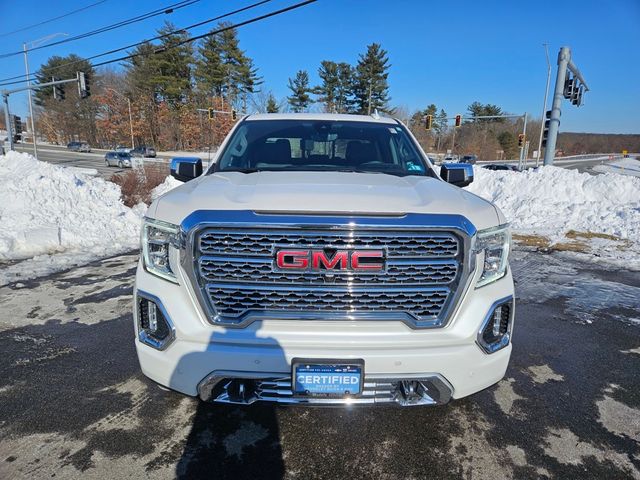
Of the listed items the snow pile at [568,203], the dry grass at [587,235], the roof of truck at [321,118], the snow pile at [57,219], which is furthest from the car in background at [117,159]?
the roof of truck at [321,118]

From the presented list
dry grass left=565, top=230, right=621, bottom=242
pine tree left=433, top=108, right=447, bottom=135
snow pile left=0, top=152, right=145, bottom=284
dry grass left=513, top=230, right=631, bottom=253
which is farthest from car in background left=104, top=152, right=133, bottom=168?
pine tree left=433, top=108, right=447, bottom=135

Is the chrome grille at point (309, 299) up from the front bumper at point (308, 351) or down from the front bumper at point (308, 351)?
up

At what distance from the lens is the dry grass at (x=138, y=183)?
35.8 feet

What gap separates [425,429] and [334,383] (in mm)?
945

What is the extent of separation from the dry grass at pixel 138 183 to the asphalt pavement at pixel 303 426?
7.41 metres

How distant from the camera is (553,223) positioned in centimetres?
1019

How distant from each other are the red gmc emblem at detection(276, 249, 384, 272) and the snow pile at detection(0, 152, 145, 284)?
5.42 meters

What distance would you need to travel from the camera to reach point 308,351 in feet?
6.75

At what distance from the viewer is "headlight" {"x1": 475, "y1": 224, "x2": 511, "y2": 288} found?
224 centimetres

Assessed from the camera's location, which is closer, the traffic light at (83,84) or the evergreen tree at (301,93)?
the traffic light at (83,84)

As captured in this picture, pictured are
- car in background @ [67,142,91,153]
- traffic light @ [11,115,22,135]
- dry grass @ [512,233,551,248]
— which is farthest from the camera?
car in background @ [67,142,91,153]

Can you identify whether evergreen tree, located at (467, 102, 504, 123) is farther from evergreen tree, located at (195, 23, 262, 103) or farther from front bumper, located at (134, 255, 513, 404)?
front bumper, located at (134, 255, 513, 404)

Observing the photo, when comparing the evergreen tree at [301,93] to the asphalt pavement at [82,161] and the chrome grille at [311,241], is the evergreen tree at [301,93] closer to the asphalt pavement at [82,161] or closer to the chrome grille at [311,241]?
the asphalt pavement at [82,161]

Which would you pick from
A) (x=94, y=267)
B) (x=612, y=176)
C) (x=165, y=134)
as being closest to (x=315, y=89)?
(x=165, y=134)
